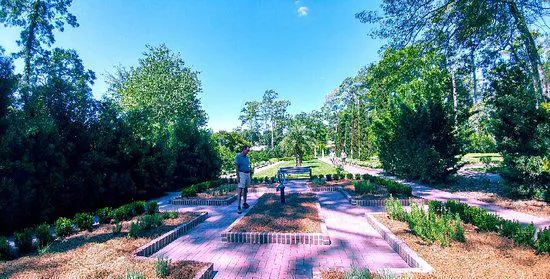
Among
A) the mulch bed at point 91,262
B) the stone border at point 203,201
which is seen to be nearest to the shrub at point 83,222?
the mulch bed at point 91,262

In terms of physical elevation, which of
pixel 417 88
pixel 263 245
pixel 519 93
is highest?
pixel 417 88

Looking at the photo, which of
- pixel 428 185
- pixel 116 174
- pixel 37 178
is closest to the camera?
pixel 37 178

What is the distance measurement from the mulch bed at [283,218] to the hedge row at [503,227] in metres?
2.82

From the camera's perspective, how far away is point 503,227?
178 inches

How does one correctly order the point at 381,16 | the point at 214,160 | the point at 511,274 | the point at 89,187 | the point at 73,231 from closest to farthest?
1. the point at 511,274
2. the point at 73,231
3. the point at 89,187
4. the point at 381,16
5. the point at 214,160

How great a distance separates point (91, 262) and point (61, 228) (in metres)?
1.92

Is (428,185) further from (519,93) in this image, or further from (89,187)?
(89,187)

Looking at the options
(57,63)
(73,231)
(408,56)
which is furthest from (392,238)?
(57,63)

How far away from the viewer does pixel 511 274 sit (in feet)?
10.5

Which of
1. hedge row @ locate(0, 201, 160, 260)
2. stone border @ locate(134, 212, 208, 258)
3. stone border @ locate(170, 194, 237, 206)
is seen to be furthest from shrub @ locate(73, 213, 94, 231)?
stone border @ locate(170, 194, 237, 206)

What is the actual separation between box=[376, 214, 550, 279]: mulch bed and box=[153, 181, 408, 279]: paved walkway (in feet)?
1.58

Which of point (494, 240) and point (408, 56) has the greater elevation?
point (408, 56)

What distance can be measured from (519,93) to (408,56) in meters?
3.50

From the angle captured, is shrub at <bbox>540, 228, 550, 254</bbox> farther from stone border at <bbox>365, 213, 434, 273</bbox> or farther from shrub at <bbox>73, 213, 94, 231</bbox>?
shrub at <bbox>73, 213, 94, 231</bbox>
